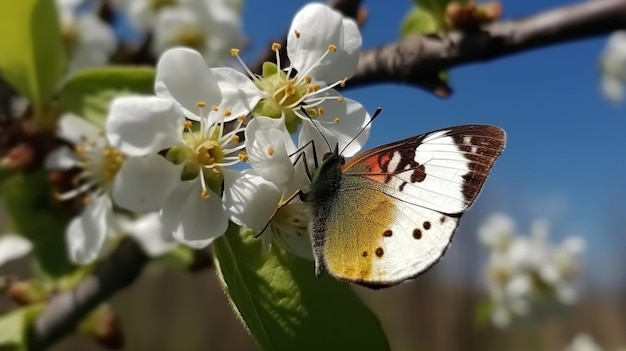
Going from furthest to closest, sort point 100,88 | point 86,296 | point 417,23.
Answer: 1. point 417,23
2. point 86,296
3. point 100,88

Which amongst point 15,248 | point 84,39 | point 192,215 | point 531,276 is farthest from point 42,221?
point 531,276

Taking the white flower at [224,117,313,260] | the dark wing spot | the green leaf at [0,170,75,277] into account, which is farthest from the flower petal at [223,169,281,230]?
the green leaf at [0,170,75,277]

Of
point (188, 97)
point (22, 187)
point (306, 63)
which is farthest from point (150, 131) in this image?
point (22, 187)

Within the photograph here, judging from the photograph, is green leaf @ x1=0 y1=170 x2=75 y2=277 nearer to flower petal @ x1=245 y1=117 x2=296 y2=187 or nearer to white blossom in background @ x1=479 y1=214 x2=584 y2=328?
flower petal @ x1=245 y1=117 x2=296 y2=187

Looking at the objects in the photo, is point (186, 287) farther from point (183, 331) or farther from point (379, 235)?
point (379, 235)

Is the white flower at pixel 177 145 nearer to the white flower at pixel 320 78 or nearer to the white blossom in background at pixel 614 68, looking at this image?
the white flower at pixel 320 78

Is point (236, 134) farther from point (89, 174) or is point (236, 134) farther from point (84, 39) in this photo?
point (84, 39)
